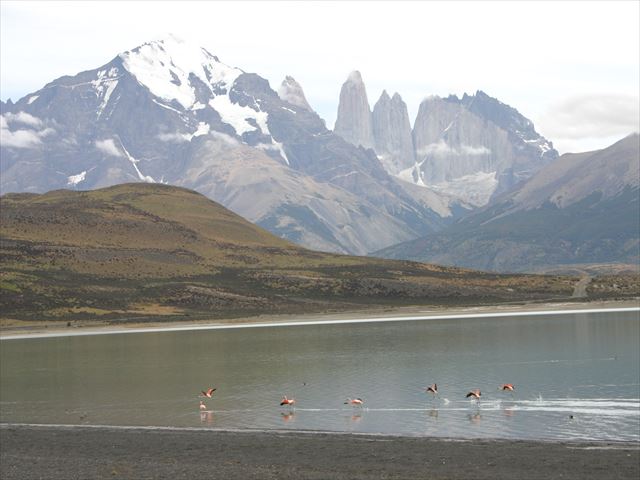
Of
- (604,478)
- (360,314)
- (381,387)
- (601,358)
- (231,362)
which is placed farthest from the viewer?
(360,314)

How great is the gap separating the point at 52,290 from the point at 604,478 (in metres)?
145

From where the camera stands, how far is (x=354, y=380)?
209ft

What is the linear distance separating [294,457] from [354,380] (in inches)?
1098

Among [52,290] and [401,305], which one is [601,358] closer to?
[401,305]

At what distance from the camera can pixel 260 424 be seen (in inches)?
1857

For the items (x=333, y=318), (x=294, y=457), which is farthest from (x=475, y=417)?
(x=333, y=318)

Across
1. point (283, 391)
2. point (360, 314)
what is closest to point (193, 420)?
point (283, 391)

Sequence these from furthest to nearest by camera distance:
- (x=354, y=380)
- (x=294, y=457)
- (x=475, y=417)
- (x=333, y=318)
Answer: (x=333, y=318)
(x=354, y=380)
(x=475, y=417)
(x=294, y=457)

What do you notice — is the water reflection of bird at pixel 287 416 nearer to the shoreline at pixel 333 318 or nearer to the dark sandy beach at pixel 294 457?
the dark sandy beach at pixel 294 457

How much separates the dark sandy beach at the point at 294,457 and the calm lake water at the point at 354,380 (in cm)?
374

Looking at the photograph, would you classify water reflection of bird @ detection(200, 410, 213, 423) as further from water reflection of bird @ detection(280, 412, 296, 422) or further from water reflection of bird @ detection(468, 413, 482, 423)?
water reflection of bird @ detection(468, 413, 482, 423)

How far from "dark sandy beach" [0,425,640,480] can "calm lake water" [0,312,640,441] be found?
374 centimetres

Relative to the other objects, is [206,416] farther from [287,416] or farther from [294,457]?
[294,457]

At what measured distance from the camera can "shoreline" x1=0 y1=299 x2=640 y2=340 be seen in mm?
128600
